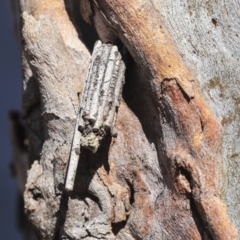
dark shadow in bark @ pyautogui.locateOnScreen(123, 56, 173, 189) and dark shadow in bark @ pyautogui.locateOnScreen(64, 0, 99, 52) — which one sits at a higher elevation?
dark shadow in bark @ pyautogui.locateOnScreen(64, 0, 99, 52)

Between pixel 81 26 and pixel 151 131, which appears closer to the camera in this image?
pixel 151 131

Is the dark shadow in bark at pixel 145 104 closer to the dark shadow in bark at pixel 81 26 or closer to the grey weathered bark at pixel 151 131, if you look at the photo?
the grey weathered bark at pixel 151 131

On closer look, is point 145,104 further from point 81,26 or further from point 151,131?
point 81,26

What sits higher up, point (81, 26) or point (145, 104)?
point (81, 26)

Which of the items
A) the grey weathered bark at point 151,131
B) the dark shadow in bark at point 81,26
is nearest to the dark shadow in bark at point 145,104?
the grey weathered bark at point 151,131

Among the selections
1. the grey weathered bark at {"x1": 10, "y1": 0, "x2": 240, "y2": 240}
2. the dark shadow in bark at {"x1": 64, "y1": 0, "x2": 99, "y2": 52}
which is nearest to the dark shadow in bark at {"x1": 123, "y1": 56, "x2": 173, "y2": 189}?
the grey weathered bark at {"x1": 10, "y1": 0, "x2": 240, "y2": 240}

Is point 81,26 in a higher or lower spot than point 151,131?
higher

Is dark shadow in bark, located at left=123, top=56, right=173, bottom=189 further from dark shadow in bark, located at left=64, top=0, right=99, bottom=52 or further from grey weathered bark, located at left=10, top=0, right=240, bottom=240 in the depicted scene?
dark shadow in bark, located at left=64, top=0, right=99, bottom=52

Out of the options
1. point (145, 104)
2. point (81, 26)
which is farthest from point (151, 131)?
point (81, 26)
